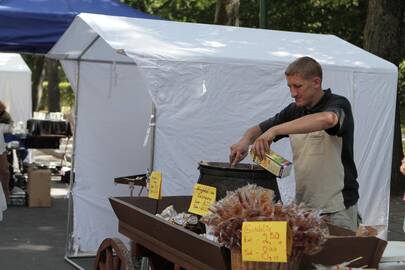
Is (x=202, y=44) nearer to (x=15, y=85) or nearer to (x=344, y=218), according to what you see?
(x=344, y=218)

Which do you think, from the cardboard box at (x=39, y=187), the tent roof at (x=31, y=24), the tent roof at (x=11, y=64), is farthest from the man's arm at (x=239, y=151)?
the tent roof at (x=11, y=64)

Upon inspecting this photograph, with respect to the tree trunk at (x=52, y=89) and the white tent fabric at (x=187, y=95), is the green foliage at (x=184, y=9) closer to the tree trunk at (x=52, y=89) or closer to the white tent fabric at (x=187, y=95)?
the tree trunk at (x=52, y=89)

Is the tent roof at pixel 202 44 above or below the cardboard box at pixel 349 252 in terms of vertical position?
above

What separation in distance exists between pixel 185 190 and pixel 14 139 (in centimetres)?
679

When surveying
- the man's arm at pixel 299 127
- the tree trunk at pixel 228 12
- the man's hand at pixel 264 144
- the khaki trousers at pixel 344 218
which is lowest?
the khaki trousers at pixel 344 218

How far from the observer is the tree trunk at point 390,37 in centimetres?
1098

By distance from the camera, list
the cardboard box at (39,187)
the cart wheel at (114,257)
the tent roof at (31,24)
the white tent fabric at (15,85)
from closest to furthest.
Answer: the cart wheel at (114,257) → the tent roof at (31,24) → the cardboard box at (39,187) → the white tent fabric at (15,85)

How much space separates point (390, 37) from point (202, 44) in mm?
6546

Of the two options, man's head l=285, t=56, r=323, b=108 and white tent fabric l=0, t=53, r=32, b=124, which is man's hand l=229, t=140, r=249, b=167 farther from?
white tent fabric l=0, t=53, r=32, b=124

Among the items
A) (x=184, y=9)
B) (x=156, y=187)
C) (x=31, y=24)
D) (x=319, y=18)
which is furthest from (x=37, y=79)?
(x=156, y=187)

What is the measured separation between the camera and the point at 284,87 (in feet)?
17.1

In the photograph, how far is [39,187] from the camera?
379 inches

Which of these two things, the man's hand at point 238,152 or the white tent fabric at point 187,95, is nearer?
the man's hand at point 238,152

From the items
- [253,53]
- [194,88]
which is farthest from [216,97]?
[253,53]
